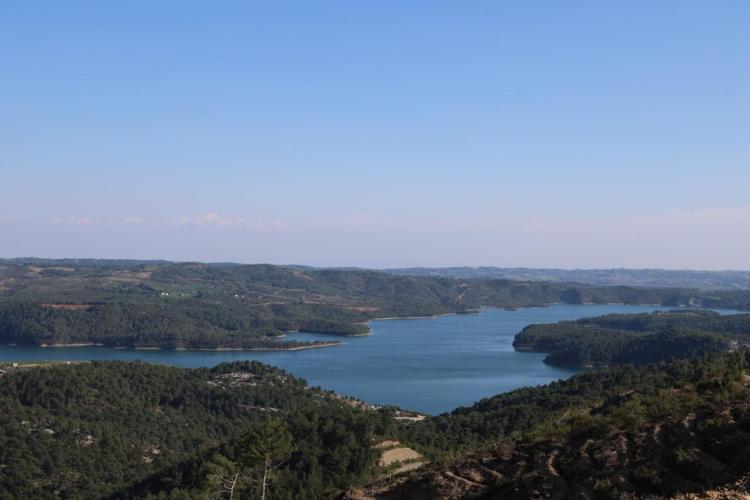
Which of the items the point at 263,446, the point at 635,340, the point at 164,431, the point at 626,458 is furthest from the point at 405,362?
the point at 626,458

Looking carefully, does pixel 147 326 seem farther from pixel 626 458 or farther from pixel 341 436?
pixel 626 458

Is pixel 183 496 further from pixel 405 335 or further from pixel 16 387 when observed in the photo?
pixel 405 335

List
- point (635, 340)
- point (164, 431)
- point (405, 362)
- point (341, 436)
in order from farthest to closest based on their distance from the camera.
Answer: point (635, 340)
point (405, 362)
point (164, 431)
point (341, 436)

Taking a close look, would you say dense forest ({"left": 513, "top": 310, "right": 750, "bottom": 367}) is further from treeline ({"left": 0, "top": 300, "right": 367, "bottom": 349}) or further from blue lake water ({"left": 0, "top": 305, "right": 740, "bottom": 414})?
treeline ({"left": 0, "top": 300, "right": 367, "bottom": 349})

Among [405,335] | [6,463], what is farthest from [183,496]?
[405,335]

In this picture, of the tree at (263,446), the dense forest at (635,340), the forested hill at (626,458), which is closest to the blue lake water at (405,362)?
the dense forest at (635,340)

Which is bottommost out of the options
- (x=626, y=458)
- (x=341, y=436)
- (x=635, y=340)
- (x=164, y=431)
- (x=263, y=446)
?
(x=164, y=431)

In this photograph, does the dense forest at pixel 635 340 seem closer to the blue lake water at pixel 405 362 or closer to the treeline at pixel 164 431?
the blue lake water at pixel 405 362

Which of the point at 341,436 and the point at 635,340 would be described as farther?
the point at 635,340
